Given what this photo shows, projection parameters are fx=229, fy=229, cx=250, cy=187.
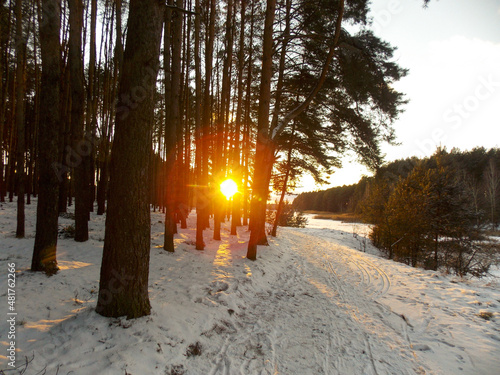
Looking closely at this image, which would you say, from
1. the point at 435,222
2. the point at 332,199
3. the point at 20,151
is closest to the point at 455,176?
the point at 435,222

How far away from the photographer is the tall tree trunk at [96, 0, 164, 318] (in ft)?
10.1

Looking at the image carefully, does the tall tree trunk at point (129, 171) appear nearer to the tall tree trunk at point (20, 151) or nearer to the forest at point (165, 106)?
the forest at point (165, 106)

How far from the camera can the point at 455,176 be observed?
45.3ft

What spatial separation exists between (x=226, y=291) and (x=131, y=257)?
230cm

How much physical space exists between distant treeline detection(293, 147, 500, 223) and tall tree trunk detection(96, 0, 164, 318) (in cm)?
901

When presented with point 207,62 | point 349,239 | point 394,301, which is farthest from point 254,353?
point 349,239

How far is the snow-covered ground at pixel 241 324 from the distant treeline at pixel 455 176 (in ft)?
18.4

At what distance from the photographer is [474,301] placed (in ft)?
16.2

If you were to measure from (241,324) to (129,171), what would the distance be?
3.02 metres

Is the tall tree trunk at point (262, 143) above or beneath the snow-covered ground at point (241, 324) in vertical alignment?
above

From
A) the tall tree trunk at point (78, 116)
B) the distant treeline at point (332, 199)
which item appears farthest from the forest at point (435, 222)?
the distant treeline at point (332, 199)

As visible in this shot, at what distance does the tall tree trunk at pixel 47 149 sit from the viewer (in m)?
4.17

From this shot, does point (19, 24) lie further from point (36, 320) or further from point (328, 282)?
point (328, 282)

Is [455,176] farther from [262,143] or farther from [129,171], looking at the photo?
[129,171]
